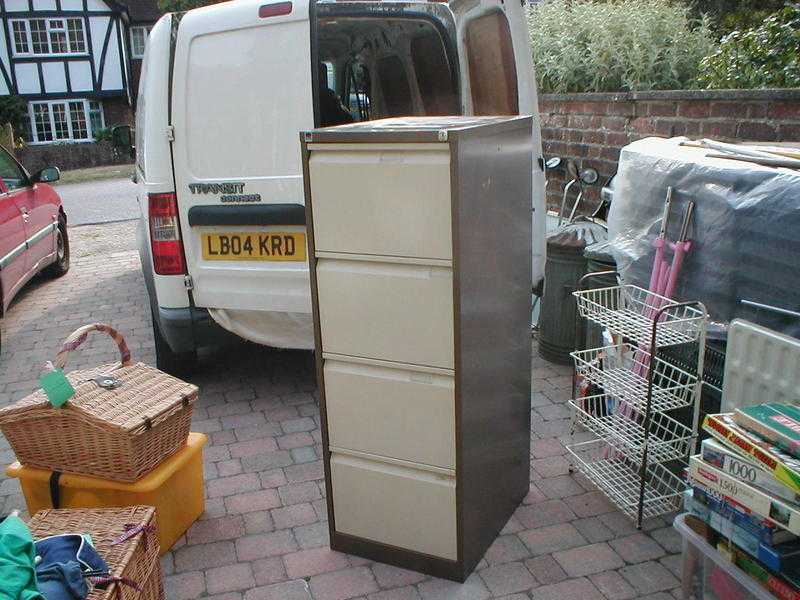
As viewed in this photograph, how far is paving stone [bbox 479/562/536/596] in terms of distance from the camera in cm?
297

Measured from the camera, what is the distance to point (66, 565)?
235 centimetres

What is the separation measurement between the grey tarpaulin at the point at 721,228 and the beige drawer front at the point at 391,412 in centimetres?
130

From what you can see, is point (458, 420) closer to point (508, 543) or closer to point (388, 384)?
point (388, 384)

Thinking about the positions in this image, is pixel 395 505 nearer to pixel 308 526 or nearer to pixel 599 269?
pixel 308 526

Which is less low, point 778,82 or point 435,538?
point 778,82

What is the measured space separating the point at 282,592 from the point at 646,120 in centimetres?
408

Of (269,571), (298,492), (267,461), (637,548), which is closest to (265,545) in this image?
(269,571)

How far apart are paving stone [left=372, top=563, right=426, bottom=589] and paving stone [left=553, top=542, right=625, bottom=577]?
1.98ft

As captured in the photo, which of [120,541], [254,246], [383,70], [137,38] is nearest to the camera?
[120,541]

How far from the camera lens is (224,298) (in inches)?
173

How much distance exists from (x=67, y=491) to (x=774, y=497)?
9.00 feet

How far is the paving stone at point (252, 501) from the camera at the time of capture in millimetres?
3625

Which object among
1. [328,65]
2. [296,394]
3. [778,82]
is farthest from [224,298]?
[778,82]

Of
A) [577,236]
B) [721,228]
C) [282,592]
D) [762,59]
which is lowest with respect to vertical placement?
[282,592]
